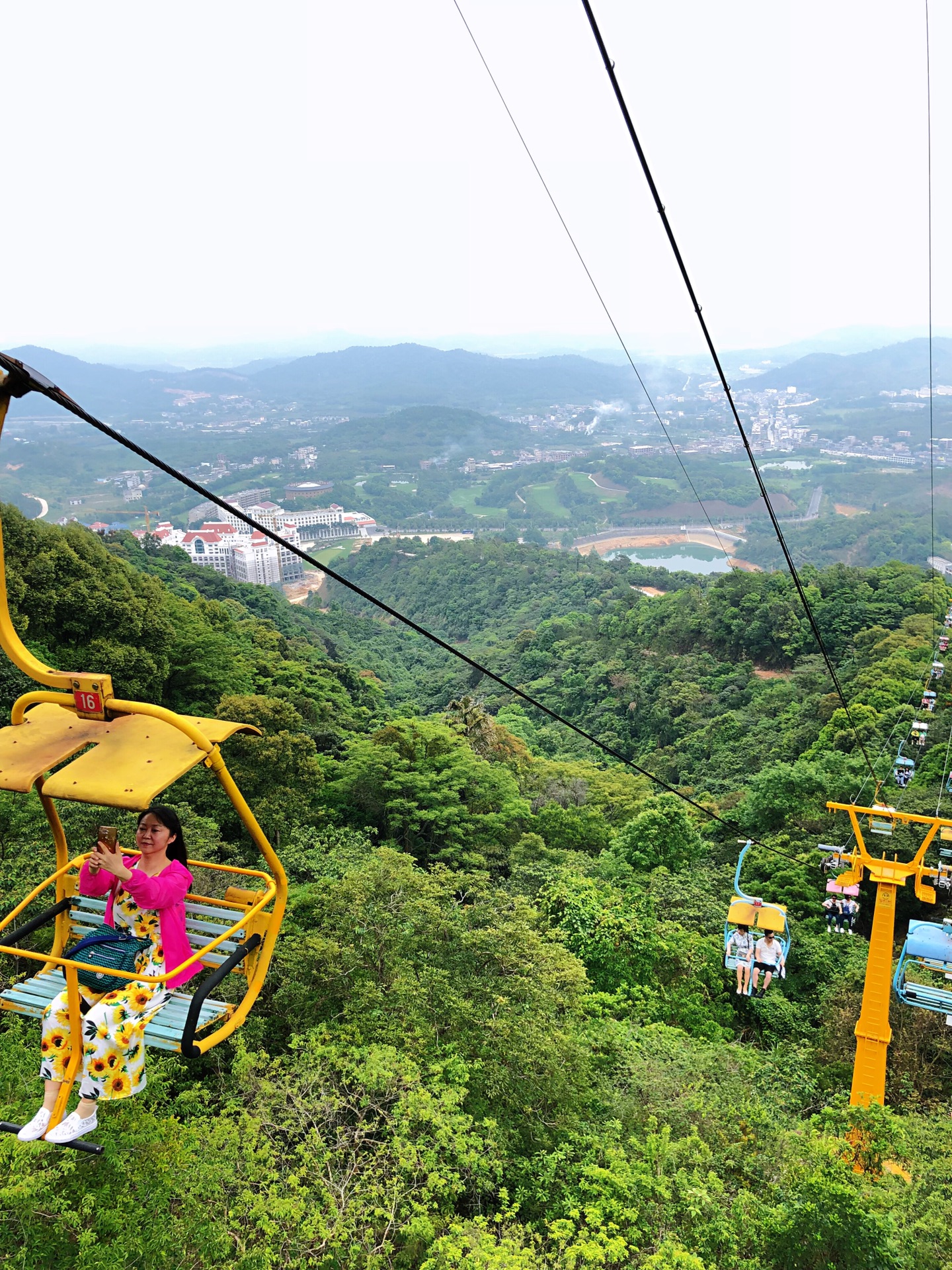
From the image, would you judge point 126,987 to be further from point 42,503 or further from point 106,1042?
point 42,503

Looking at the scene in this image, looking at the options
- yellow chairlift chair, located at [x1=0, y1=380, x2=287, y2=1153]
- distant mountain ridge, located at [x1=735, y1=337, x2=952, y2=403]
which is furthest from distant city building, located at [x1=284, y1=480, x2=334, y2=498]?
yellow chairlift chair, located at [x1=0, y1=380, x2=287, y2=1153]

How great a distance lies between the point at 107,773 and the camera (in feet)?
11.1

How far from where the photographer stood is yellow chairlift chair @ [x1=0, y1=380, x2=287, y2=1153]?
3.30 metres

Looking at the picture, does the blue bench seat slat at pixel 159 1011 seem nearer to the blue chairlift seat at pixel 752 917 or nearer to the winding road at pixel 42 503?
the blue chairlift seat at pixel 752 917

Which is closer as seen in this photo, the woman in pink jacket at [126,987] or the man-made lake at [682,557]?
the woman in pink jacket at [126,987]

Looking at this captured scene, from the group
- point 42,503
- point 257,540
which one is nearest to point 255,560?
point 257,540

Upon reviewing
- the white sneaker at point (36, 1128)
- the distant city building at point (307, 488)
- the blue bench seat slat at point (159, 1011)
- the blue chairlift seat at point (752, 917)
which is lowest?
the distant city building at point (307, 488)

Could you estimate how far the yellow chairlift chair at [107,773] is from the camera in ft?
10.8

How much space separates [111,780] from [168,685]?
1740cm

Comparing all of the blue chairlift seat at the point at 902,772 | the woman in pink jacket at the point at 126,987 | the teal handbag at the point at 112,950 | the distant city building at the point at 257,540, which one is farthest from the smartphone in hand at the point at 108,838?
the distant city building at the point at 257,540

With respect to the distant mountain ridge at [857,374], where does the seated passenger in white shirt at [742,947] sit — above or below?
below

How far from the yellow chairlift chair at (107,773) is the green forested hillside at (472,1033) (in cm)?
202

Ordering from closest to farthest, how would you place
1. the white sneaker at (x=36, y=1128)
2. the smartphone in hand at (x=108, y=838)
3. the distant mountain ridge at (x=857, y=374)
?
the white sneaker at (x=36, y=1128), the smartphone in hand at (x=108, y=838), the distant mountain ridge at (x=857, y=374)

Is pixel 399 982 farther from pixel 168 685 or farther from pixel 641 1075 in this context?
pixel 168 685
